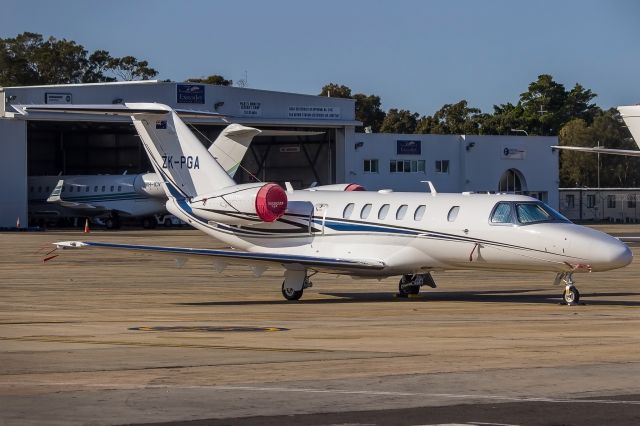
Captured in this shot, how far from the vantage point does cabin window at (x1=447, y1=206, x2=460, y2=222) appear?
25291 mm

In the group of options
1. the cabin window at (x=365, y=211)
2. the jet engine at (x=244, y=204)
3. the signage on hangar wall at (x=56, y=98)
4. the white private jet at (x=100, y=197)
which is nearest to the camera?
the cabin window at (x=365, y=211)

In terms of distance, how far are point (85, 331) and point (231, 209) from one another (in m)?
9.46

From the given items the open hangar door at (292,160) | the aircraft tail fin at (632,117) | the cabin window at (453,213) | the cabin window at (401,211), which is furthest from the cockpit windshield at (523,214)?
the open hangar door at (292,160)

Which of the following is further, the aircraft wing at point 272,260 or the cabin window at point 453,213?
the cabin window at point 453,213

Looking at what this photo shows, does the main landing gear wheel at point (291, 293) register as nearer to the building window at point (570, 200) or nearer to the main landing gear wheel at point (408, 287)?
the main landing gear wheel at point (408, 287)

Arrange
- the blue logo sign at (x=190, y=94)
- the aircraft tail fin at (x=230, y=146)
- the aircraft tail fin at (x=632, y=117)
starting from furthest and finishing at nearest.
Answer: the blue logo sign at (x=190, y=94) → the aircraft tail fin at (x=230, y=146) → the aircraft tail fin at (x=632, y=117)

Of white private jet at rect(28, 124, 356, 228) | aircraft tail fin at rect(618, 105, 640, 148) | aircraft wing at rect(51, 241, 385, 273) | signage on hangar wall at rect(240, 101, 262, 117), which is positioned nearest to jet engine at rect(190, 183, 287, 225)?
aircraft wing at rect(51, 241, 385, 273)

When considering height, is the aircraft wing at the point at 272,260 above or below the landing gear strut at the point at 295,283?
above

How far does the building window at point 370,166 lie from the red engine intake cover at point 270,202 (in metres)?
55.6

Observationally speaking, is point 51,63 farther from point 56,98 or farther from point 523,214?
point 523,214

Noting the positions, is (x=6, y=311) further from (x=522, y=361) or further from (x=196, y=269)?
(x=196, y=269)

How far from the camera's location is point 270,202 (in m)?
27.0

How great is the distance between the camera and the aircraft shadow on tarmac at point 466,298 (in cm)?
2531

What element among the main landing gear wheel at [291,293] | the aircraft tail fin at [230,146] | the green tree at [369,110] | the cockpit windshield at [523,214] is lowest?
the main landing gear wheel at [291,293]
